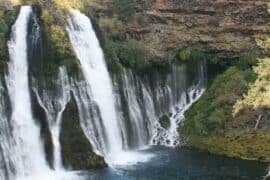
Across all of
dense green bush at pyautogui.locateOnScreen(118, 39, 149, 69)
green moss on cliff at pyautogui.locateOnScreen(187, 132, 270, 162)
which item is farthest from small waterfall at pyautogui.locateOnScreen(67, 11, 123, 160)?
green moss on cliff at pyautogui.locateOnScreen(187, 132, 270, 162)

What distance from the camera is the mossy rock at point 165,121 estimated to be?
38.6 metres

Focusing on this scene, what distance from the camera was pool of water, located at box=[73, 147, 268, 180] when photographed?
1209 inches

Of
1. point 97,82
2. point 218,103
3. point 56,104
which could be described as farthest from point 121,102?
point 218,103

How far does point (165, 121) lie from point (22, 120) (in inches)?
409

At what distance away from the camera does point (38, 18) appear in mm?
34531

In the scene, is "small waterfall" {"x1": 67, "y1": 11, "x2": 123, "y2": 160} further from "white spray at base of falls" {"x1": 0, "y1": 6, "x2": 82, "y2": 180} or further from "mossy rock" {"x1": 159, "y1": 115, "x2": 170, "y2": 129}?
"mossy rock" {"x1": 159, "y1": 115, "x2": 170, "y2": 129}

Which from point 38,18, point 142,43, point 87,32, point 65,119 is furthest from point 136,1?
point 65,119

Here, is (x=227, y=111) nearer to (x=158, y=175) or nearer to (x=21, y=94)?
(x=158, y=175)

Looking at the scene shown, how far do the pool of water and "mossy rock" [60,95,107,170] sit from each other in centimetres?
61

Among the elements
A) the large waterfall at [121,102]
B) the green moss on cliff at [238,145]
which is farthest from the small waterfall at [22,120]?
the green moss on cliff at [238,145]

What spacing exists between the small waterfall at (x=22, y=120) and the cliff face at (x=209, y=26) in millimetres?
10133

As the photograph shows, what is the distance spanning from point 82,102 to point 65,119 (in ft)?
5.53

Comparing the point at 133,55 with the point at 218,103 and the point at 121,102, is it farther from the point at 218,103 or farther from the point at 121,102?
the point at 218,103

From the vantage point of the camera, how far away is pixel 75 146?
31.8 m
